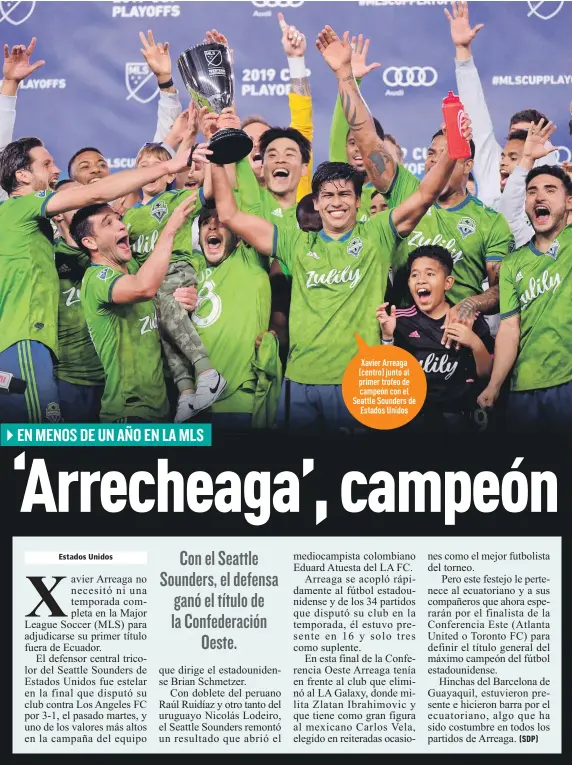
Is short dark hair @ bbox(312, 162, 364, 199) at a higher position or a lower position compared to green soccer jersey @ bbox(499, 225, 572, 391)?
higher

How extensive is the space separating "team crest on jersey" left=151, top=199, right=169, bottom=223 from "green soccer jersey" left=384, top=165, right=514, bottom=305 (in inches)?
48.7

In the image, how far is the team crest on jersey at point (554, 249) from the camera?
5211mm

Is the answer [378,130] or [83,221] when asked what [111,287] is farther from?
[378,130]

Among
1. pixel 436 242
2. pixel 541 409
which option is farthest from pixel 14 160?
pixel 541 409

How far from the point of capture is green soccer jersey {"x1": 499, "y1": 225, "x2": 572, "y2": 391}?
517cm

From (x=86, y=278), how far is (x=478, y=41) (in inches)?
101

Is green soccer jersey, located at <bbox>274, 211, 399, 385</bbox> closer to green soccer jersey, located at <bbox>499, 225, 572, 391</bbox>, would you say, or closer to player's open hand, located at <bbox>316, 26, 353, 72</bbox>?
green soccer jersey, located at <bbox>499, 225, 572, 391</bbox>

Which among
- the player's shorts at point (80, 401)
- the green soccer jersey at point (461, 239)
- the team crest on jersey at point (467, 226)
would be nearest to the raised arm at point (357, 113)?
the green soccer jersey at point (461, 239)

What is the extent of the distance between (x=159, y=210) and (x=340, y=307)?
115 centimetres

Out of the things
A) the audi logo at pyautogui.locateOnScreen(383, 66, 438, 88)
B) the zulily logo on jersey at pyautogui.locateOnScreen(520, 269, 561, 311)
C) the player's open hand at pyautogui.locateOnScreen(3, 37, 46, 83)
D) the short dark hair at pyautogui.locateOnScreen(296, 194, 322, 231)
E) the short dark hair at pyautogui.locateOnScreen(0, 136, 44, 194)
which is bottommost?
the zulily logo on jersey at pyautogui.locateOnScreen(520, 269, 561, 311)

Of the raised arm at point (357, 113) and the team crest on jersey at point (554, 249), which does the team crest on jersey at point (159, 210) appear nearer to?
the raised arm at point (357, 113)

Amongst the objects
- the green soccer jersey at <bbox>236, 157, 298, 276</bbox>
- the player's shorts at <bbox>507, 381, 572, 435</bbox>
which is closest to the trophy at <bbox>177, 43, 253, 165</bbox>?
the green soccer jersey at <bbox>236, 157, 298, 276</bbox>

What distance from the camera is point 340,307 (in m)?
5.20

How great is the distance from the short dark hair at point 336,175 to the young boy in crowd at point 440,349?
0.50 meters
